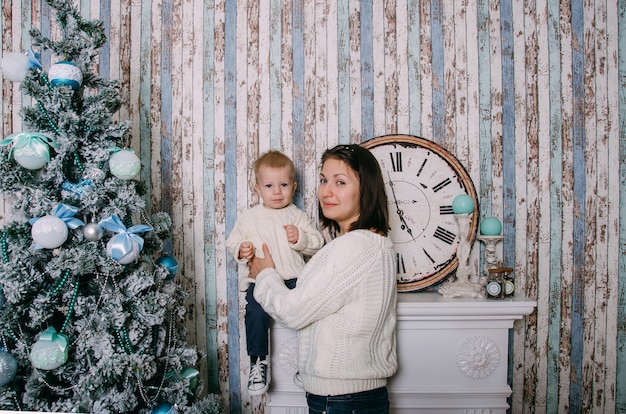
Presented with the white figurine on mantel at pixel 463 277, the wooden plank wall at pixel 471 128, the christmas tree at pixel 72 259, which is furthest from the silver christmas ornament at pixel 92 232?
the white figurine on mantel at pixel 463 277

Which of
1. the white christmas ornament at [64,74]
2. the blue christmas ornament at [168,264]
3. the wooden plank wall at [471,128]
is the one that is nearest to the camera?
the white christmas ornament at [64,74]

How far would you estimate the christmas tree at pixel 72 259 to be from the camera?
1.47 m

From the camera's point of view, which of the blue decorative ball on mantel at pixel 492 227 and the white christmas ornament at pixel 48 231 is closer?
the white christmas ornament at pixel 48 231

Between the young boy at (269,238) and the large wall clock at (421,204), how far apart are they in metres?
0.42

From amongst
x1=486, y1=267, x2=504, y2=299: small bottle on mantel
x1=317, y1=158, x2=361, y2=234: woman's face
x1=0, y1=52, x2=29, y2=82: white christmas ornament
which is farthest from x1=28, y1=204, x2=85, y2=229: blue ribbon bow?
x1=486, y1=267, x2=504, y2=299: small bottle on mantel

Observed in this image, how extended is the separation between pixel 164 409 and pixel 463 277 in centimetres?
133

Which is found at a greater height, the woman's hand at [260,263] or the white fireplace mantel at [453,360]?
the woman's hand at [260,263]

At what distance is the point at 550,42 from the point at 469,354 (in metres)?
1.56

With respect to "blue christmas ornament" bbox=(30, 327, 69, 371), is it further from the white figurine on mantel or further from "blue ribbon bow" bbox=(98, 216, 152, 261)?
the white figurine on mantel

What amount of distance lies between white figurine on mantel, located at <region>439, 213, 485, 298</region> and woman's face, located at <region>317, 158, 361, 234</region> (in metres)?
0.64

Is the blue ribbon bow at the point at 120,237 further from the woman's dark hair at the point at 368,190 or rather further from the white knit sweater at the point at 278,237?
the woman's dark hair at the point at 368,190

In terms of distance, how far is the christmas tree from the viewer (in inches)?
57.7

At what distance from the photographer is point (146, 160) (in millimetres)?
2291

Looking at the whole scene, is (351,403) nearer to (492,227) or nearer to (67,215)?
(492,227)
